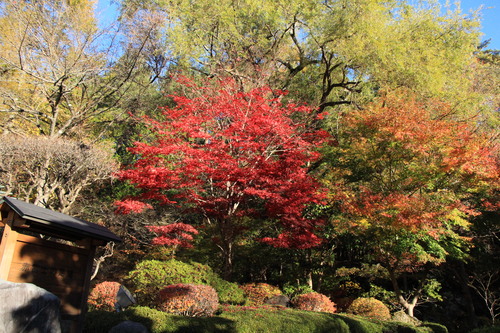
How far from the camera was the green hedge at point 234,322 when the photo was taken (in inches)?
232

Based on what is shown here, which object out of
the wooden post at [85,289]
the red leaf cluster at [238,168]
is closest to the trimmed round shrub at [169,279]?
the red leaf cluster at [238,168]

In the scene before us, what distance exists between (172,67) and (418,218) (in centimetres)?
1283

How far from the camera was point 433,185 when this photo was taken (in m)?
11.2

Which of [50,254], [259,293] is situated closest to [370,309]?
[259,293]

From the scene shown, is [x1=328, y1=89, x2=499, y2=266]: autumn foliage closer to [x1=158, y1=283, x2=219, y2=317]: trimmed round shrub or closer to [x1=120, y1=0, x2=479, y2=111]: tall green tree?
[x1=120, y1=0, x2=479, y2=111]: tall green tree

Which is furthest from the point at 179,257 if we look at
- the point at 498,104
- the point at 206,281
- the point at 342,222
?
the point at 498,104

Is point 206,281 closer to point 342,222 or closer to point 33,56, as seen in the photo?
point 342,222

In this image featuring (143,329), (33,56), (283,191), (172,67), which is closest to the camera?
(143,329)

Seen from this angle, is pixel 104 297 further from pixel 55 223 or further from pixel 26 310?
pixel 26 310

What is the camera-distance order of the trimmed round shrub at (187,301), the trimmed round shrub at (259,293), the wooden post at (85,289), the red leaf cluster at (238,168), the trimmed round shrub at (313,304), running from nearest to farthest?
1. the wooden post at (85,289)
2. the trimmed round shrub at (187,301)
3. the trimmed round shrub at (313,304)
4. the red leaf cluster at (238,168)
5. the trimmed round shrub at (259,293)

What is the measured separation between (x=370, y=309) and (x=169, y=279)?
6.49 meters

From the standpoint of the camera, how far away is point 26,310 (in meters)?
3.86

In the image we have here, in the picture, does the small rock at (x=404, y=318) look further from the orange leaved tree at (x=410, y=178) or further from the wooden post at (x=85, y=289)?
the wooden post at (x=85, y=289)

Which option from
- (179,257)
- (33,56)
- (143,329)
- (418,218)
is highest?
(33,56)
